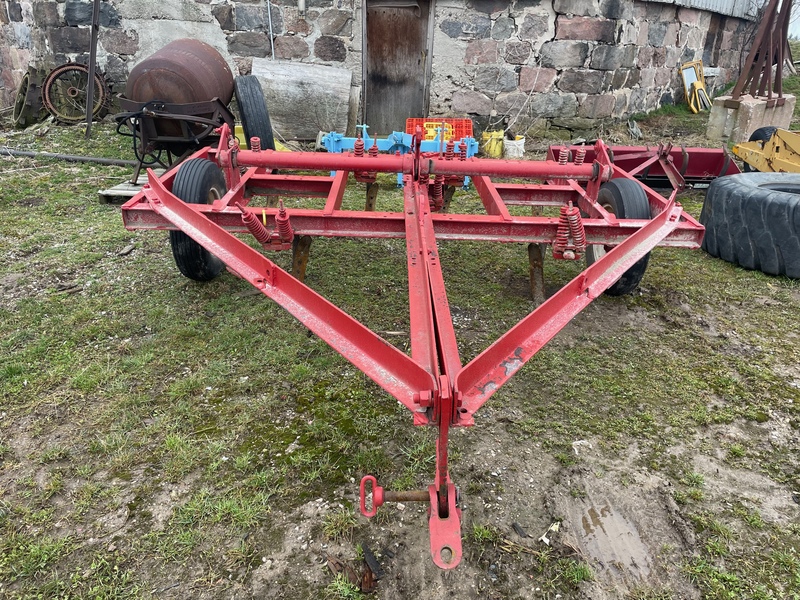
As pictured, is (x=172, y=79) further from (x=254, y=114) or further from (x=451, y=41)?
(x=451, y=41)

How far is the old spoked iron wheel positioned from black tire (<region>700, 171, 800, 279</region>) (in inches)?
332

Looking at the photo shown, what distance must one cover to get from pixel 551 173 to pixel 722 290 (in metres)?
1.90

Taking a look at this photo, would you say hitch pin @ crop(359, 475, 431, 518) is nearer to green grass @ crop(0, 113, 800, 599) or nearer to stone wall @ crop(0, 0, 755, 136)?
green grass @ crop(0, 113, 800, 599)

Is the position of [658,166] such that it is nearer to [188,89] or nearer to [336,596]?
[188,89]

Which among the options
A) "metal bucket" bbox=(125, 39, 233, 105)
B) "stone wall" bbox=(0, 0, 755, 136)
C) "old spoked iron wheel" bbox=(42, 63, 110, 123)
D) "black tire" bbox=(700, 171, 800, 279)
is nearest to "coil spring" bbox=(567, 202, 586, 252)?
"black tire" bbox=(700, 171, 800, 279)

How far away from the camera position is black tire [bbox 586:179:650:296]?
12.5 ft

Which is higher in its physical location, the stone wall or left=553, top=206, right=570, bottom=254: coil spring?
the stone wall

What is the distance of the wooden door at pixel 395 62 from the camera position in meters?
8.31

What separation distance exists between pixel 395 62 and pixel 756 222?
6.00 metres

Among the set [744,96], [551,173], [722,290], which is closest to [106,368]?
[551,173]

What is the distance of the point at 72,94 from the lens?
8273mm

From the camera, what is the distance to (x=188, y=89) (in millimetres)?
6039

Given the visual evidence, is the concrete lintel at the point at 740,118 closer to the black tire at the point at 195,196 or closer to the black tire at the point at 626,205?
the black tire at the point at 626,205

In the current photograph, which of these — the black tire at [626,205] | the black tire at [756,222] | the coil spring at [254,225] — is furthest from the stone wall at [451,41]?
the coil spring at [254,225]
